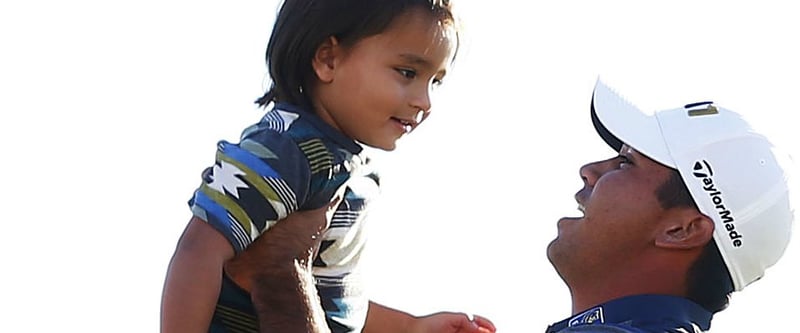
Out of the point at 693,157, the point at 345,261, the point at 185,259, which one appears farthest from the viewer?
the point at 693,157

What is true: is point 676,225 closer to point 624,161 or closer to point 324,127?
point 624,161

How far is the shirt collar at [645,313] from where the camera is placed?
21.7ft

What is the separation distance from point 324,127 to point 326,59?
0.35m

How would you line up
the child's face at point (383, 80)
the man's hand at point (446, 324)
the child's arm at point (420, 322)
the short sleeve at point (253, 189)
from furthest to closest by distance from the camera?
the man's hand at point (446, 324) < the child's arm at point (420, 322) < the child's face at point (383, 80) < the short sleeve at point (253, 189)

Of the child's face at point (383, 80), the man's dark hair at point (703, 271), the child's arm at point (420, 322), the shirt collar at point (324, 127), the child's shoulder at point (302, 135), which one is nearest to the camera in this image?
the child's shoulder at point (302, 135)

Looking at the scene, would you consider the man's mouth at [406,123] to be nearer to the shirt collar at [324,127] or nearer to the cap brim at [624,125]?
the shirt collar at [324,127]

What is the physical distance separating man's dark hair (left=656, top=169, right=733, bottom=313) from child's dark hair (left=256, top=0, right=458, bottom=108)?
1.26 m

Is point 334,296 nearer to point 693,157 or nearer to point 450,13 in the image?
point 450,13

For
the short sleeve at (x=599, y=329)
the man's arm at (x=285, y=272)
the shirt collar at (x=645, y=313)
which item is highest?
the man's arm at (x=285, y=272)

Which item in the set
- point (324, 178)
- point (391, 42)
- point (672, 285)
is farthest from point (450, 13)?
point (672, 285)

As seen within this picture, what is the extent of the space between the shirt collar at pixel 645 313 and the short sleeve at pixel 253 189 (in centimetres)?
128

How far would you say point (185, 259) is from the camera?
619 centimetres

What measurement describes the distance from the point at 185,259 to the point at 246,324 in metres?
0.42

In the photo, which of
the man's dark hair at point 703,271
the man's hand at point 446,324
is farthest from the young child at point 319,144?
the man's dark hair at point 703,271
